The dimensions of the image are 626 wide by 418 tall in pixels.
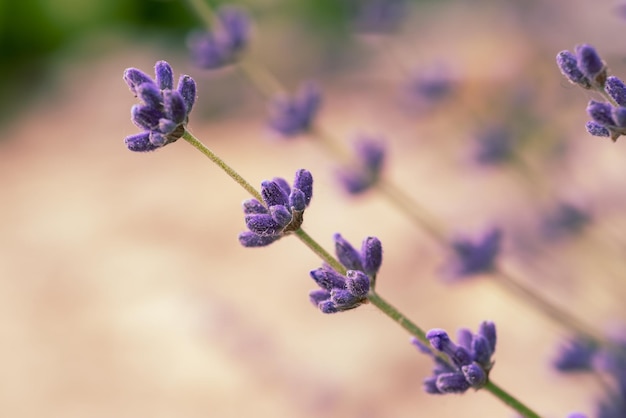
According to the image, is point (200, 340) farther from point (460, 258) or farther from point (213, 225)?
point (460, 258)

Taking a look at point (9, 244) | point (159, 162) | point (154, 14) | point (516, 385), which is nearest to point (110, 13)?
point (154, 14)

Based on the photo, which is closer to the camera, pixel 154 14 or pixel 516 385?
pixel 516 385

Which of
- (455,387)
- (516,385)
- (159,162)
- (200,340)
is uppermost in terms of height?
(455,387)

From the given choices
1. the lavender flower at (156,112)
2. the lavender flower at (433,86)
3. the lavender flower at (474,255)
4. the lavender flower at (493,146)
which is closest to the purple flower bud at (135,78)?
the lavender flower at (156,112)

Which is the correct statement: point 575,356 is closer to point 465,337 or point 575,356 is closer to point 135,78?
point 465,337

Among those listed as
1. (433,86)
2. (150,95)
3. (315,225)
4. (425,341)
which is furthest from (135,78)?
(315,225)
